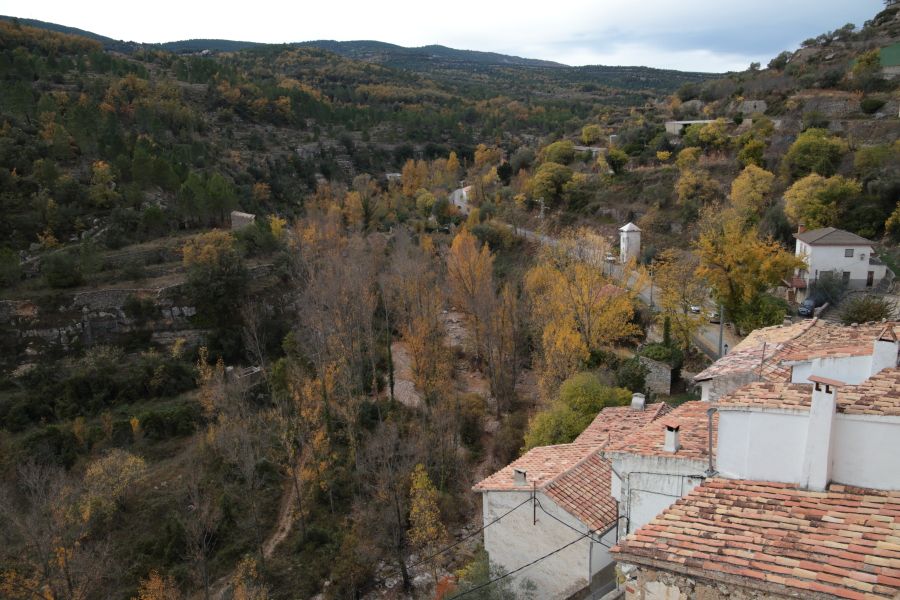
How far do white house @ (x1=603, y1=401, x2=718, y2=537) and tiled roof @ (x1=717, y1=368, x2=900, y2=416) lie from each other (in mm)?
849

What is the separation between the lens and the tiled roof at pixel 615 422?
13.2 meters

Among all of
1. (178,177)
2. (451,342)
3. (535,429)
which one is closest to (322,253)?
(451,342)

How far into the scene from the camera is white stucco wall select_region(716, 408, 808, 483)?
627 centimetres

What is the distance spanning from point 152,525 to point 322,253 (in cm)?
1694

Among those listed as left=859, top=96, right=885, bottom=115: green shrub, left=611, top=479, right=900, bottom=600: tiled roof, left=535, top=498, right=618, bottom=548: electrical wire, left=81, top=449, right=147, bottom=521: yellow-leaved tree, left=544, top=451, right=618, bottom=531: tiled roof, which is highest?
left=859, top=96, right=885, bottom=115: green shrub

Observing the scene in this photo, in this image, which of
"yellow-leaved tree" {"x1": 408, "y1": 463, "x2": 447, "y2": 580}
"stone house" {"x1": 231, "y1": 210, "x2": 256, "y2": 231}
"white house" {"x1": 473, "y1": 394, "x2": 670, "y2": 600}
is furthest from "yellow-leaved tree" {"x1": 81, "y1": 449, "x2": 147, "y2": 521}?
"stone house" {"x1": 231, "y1": 210, "x2": 256, "y2": 231}

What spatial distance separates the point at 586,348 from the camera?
20094 millimetres

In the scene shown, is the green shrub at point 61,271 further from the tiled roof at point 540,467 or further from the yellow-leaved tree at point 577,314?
the tiled roof at point 540,467

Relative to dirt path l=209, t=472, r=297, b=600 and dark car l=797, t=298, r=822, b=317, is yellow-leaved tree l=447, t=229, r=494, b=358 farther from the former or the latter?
dark car l=797, t=298, r=822, b=317

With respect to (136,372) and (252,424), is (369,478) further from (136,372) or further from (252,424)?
(136,372)

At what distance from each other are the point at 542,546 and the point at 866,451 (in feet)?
22.8

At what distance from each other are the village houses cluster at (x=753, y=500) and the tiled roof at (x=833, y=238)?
635 inches

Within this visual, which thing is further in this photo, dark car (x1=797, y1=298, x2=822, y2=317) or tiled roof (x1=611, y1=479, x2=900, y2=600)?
dark car (x1=797, y1=298, x2=822, y2=317)

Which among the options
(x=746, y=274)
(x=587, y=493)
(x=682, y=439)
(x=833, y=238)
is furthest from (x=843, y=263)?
(x=682, y=439)
